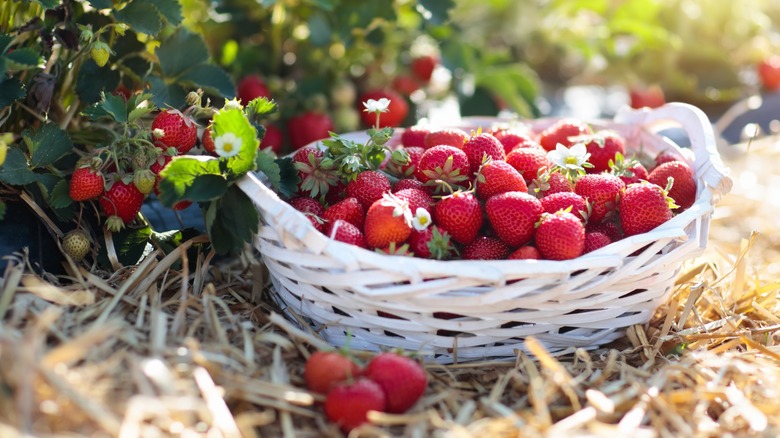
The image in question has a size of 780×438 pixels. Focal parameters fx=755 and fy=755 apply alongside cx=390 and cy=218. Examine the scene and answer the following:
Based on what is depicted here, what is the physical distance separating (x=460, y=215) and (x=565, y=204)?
175 millimetres

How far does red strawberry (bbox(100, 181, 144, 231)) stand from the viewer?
48.2 inches

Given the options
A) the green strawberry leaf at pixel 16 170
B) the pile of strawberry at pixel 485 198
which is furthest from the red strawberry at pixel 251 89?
the green strawberry leaf at pixel 16 170

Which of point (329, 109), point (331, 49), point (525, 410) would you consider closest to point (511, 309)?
point (525, 410)

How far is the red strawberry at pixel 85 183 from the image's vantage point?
120 centimetres

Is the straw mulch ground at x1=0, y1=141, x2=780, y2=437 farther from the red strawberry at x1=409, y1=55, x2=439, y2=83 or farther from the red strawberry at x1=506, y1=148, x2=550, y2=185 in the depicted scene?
the red strawberry at x1=409, y1=55, x2=439, y2=83

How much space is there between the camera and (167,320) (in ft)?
3.75

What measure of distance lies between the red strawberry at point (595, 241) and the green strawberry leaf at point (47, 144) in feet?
2.85

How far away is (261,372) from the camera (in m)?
1.03

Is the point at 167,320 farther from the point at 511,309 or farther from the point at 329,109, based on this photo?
the point at 329,109

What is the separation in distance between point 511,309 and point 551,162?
324 millimetres

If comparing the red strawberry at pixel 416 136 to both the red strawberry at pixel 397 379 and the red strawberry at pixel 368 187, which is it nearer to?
the red strawberry at pixel 368 187

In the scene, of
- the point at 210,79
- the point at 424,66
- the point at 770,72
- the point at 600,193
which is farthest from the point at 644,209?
the point at 770,72

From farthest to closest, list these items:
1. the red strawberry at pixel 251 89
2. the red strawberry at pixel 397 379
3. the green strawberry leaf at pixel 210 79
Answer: the red strawberry at pixel 251 89 → the green strawberry leaf at pixel 210 79 → the red strawberry at pixel 397 379

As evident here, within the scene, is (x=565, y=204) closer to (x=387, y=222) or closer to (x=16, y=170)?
(x=387, y=222)
